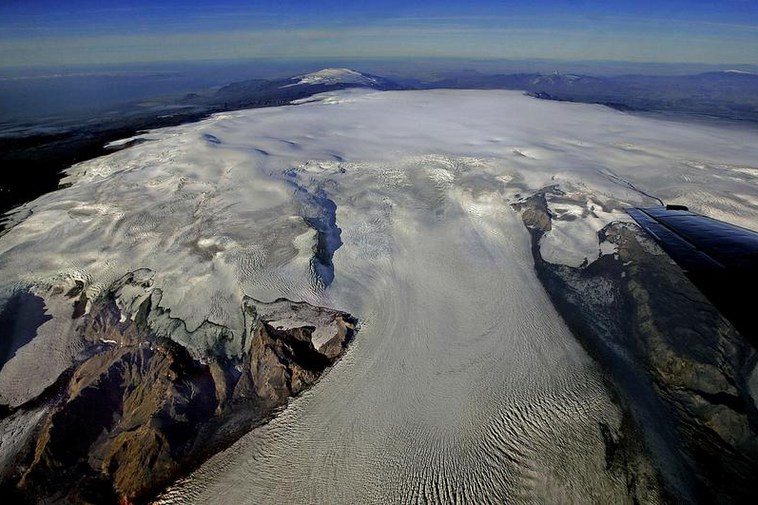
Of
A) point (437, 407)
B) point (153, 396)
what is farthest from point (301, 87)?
point (437, 407)

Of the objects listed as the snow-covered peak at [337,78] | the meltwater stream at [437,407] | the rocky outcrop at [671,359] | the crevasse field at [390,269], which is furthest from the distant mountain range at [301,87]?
the rocky outcrop at [671,359]

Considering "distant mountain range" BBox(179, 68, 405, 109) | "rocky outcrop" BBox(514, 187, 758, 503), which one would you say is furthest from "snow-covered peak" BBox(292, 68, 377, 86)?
"rocky outcrop" BBox(514, 187, 758, 503)

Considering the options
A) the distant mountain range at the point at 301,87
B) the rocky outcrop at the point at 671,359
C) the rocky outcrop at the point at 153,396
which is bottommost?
the rocky outcrop at the point at 153,396

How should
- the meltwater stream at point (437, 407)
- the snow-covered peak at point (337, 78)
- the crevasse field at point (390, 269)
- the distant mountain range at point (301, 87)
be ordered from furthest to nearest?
1. the snow-covered peak at point (337, 78)
2. the distant mountain range at point (301, 87)
3. the crevasse field at point (390, 269)
4. the meltwater stream at point (437, 407)

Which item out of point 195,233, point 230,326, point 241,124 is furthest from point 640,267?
point 241,124

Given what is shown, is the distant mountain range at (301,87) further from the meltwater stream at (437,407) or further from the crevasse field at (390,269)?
the meltwater stream at (437,407)

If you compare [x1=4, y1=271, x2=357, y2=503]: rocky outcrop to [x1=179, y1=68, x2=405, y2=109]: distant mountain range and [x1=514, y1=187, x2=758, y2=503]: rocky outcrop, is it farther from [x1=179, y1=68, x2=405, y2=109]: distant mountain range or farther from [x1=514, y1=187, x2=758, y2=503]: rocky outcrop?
[x1=179, y1=68, x2=405, y2=109]: distant mountain range

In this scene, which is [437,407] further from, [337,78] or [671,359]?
[337,78]
